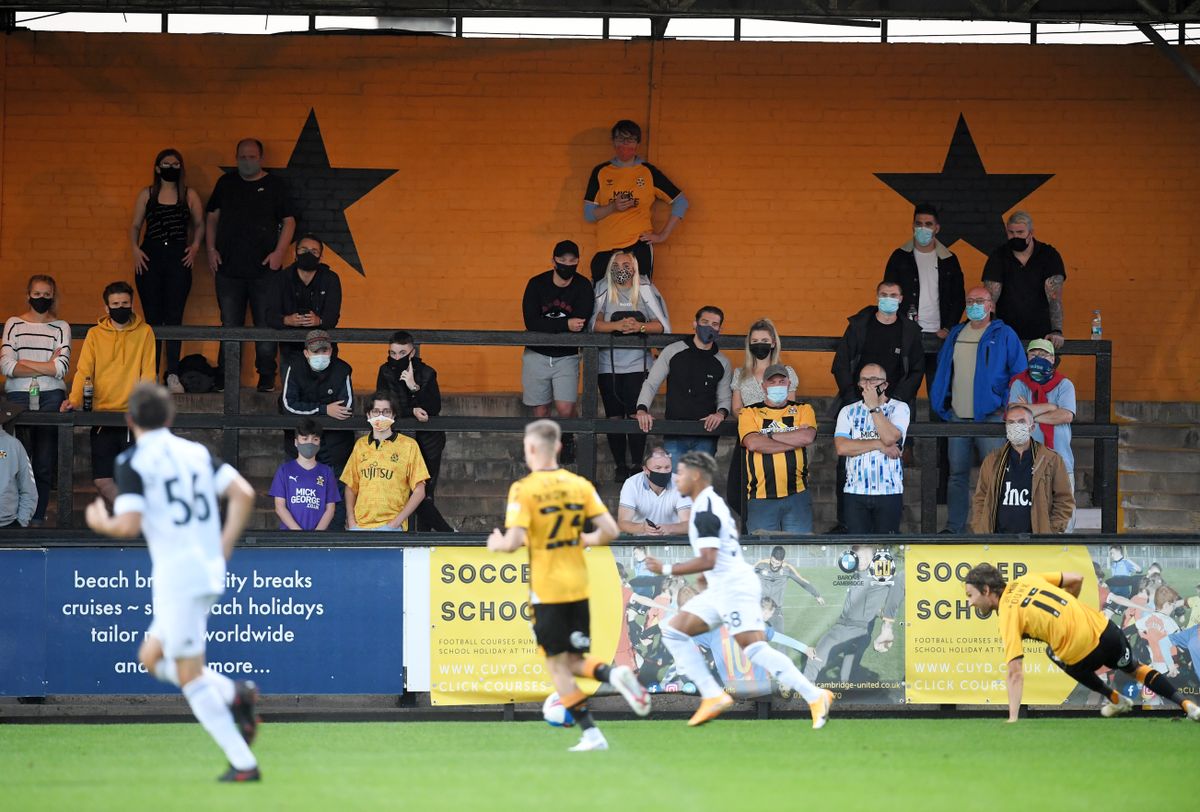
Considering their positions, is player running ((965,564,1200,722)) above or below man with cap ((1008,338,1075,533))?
below

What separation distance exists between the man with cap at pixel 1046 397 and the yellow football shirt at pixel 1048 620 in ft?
10.1

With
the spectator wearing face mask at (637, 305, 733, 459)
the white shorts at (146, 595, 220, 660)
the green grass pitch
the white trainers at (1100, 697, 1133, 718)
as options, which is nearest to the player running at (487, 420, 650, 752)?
the green grass pitch

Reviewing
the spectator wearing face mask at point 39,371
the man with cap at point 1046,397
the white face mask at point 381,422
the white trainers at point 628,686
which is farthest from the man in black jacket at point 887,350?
the spectator wearing face mask at point 39,371

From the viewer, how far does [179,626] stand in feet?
26.2

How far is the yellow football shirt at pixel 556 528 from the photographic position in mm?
9352

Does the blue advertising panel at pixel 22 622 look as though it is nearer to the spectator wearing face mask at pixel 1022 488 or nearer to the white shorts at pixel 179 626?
the white shorts at pixel 179 626

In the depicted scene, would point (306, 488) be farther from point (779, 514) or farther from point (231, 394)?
point (779, 514)

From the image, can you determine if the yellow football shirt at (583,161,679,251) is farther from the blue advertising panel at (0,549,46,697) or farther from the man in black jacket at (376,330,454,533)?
the blue advertising panel at (0,549,46,697)

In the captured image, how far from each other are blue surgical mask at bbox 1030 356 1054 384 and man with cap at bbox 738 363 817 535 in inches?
85.7

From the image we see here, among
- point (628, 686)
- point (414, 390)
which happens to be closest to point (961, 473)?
point (414, 390)

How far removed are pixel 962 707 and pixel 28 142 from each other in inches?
472

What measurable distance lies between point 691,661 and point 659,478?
2756 millimetres

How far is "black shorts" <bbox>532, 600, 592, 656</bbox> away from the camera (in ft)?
31.1

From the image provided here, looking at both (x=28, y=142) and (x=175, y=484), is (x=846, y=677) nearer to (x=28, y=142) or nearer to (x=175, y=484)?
(x=175, y=484)
